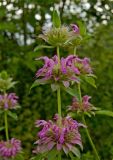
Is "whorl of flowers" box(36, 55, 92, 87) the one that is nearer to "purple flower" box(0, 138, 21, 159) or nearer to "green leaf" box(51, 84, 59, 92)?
"green leaf" box(51, 84, 59, 92)

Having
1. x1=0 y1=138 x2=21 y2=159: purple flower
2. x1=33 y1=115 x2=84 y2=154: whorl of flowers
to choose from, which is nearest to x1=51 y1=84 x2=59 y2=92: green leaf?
x1=33 y1=115 x2=84 y2=154: whorl of flowers

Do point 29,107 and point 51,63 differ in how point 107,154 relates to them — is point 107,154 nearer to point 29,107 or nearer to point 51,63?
point 29,107

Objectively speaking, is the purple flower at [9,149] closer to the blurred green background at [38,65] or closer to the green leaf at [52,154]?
the green leaf at [52,154]

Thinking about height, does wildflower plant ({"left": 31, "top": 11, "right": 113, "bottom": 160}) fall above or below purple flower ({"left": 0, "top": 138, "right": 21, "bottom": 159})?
above

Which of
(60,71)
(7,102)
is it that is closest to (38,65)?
(7,102)

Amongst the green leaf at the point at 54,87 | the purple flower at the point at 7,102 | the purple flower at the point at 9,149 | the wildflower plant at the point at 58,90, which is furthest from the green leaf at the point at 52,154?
the purple flower at the point at 7,102
